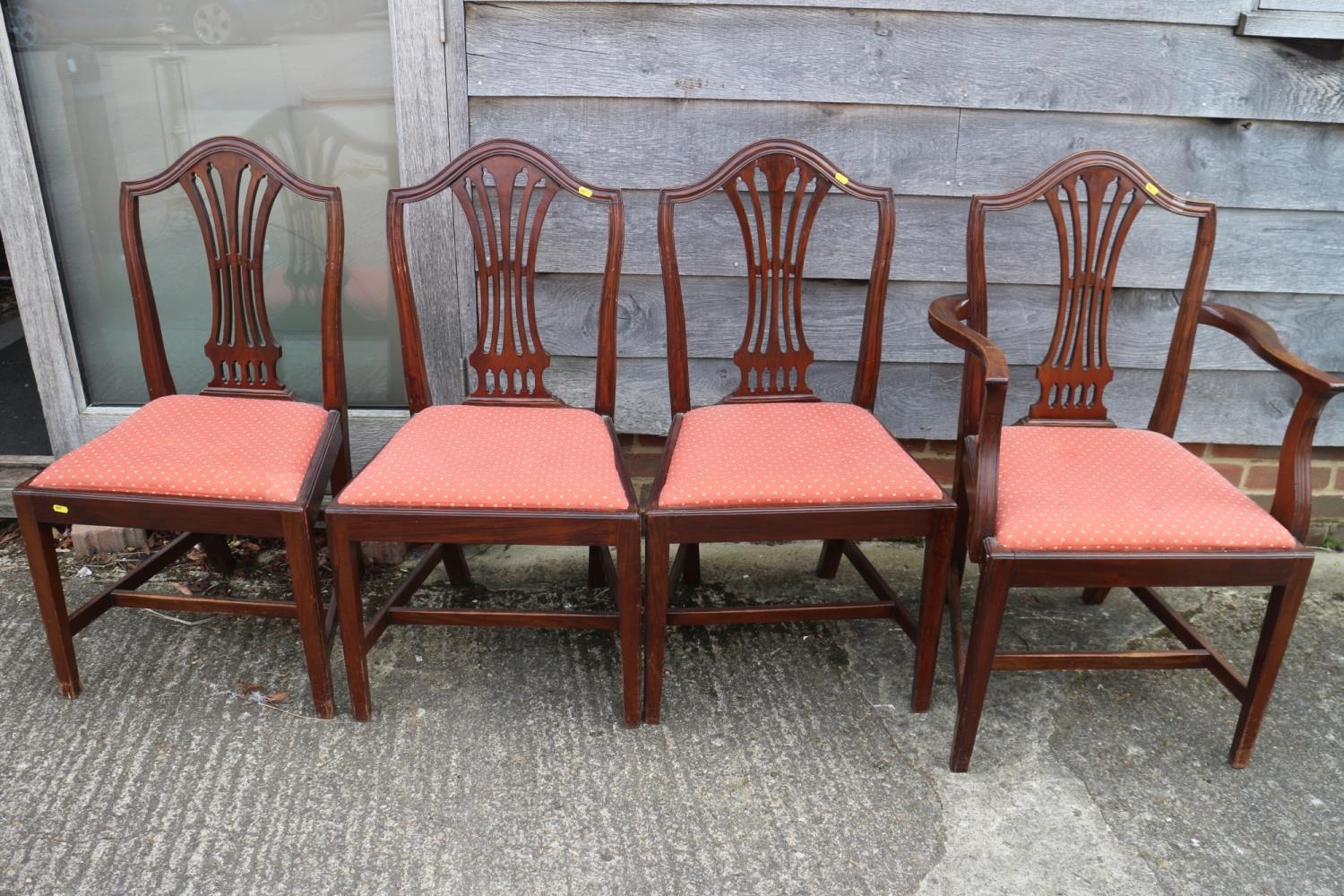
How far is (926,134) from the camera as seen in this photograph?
2373mm

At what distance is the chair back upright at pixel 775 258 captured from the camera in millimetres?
2180

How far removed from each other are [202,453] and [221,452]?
34mm

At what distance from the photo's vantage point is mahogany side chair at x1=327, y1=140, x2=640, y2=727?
1.88 m

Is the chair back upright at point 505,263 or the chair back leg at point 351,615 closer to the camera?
the chair back leg at point 351,615

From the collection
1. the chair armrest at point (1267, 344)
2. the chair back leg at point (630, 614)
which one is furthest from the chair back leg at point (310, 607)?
the chair armrest at point (1267, 344)

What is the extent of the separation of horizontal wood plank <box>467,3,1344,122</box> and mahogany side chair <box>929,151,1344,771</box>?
0.30 metres

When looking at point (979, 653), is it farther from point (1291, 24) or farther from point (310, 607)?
point (1291, 24)

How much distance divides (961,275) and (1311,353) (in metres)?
0.95

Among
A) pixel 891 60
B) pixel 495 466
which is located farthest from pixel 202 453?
pixel 891 60

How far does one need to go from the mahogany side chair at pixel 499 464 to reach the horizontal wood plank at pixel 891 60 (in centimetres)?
30

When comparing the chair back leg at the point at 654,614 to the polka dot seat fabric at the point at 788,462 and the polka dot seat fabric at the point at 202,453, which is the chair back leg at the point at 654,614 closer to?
the polka dot seat fabric at the point at 788,462

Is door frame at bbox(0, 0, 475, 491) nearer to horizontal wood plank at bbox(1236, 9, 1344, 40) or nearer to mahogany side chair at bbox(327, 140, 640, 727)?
mahogany side chair at bbox(327, 140, 640, 727)

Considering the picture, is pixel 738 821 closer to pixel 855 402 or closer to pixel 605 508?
pixel 605 508

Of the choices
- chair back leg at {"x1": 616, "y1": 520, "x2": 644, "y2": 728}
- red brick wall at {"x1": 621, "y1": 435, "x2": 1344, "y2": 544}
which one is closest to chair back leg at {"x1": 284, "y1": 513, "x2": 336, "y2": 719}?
chair back leg at {"x1": 616, "y1": 520, "x2": 644, "y2": 728}
